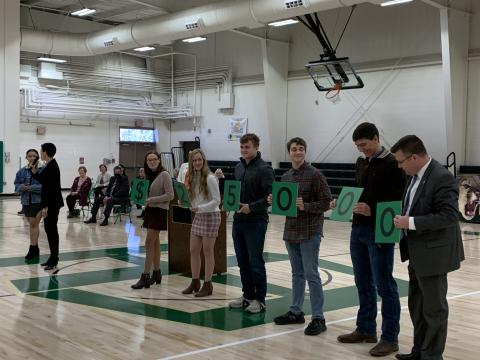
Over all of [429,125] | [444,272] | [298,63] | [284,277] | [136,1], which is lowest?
[284,277]

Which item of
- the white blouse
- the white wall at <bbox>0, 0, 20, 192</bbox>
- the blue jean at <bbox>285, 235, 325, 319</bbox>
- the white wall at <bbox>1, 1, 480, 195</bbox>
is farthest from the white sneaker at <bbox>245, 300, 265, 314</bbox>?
the white wall at <bbox>0, 0, 20, 192</bbox>

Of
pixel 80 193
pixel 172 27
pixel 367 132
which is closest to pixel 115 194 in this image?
pixel 80 193

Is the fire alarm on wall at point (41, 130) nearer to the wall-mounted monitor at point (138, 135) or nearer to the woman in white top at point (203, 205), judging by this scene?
the wall-mounted monitor at point (138, 135)

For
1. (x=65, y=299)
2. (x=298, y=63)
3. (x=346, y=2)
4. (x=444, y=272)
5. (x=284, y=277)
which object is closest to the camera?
(x=444, y=272)

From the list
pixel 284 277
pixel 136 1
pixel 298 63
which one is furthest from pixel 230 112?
pixel 284 277

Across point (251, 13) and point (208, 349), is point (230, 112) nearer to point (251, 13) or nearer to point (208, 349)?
point (251, 13)

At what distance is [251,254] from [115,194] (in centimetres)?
840

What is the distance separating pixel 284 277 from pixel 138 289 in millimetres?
1824

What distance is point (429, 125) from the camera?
15531mm

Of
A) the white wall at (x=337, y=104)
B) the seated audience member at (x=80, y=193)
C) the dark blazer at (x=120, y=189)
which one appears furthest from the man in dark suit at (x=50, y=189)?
the white wall at (x=337, y=104)

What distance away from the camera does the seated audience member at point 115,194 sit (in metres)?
12.9

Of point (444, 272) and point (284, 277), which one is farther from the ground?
point (444, 272)

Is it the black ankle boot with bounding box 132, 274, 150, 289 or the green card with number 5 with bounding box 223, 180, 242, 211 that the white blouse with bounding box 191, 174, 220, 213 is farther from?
the black ankle boot with bounding box 132, 274, 150, 289

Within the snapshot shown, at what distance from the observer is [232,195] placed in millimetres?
5379
